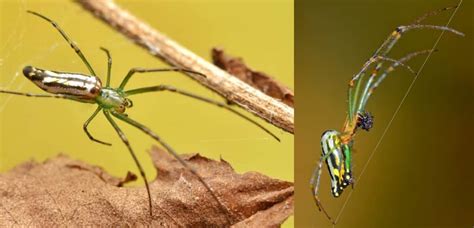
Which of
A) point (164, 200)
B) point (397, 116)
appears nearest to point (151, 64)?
point (164, 200)

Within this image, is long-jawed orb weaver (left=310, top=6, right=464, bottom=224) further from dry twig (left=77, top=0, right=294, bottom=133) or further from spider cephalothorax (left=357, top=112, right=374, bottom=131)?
dry twig (left=77, top=0, right=294, bottom=133)

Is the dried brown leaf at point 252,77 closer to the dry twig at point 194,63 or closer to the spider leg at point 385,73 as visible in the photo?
the dry twig at point 194,63

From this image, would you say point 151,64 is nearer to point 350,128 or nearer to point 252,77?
point 252,77

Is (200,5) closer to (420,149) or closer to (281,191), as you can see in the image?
(281,191)

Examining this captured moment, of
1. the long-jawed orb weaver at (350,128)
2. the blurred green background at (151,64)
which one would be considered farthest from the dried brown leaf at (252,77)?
the long-jawed orb weaver at (350,128)

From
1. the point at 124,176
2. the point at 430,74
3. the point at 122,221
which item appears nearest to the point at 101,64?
the point at 124,176

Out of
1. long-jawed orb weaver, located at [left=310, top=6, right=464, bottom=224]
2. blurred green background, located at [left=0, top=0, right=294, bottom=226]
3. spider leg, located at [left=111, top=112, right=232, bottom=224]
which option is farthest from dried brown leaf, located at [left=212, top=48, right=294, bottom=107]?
spider leg, located at [left=111, top=112, right=232, bottom=224]
